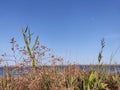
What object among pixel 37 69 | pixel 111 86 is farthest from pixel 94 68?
pixel 37 69

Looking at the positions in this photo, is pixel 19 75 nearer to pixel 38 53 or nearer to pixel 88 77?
pixel 38 53

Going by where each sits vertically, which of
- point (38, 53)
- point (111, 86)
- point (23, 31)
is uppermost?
point (23, 31)

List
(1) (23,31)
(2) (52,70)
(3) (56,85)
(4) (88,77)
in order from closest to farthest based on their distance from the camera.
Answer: (3) (56,85) → (4) (88,77) → (2) (52,70) → (1) (23,31)

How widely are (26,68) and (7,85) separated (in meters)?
1.26

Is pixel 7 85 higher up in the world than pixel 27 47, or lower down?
lower down

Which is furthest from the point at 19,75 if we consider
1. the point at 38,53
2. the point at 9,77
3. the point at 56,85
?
the point at 56,85

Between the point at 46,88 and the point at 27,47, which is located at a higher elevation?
the point at 27,47

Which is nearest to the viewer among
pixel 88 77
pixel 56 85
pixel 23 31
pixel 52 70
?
pixel 56 85

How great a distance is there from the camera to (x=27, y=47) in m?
7.07

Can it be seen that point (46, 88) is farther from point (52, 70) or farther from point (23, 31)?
point (23, 31)

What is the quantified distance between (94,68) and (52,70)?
95 cm

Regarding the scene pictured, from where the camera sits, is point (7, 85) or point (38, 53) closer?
point (7, 85)

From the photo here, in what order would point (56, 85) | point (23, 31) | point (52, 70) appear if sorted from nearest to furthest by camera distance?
point (56, 85) < point (52, 70) < point (23, 31)

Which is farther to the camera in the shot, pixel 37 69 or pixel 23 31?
pixel 23 31
